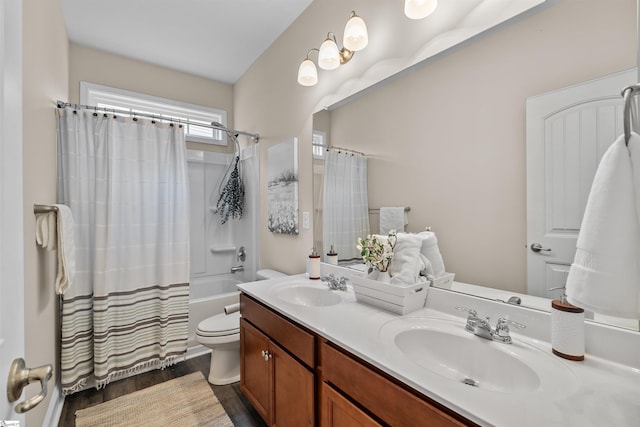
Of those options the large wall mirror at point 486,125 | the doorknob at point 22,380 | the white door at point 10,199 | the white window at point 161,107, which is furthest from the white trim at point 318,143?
the doorknob at point 22,380

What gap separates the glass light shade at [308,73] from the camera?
197 cm

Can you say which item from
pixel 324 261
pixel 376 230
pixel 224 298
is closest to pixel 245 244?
pixel 224 298

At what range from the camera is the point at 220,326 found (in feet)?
6.86

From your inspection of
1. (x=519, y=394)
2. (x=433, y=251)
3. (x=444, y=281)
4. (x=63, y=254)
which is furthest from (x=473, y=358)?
(x=63, y=254)

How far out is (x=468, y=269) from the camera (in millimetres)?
1226

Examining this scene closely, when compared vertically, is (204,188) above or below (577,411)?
above

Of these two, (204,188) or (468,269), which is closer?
(468,269)

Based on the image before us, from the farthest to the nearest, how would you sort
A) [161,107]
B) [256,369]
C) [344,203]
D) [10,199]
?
[161,107] → [344,203] → [256,369] → [10,199]

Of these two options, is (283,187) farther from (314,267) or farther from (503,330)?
(503,330)

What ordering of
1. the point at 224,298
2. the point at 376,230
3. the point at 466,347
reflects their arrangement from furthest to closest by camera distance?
the point at 224,298 < the point at 376,230 < the point at 466,347

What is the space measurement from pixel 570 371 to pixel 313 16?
96.1 inches

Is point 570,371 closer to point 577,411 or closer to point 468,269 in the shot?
point 577,411

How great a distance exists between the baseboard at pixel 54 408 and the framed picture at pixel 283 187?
180 cm

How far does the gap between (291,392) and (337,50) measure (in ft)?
6.23
